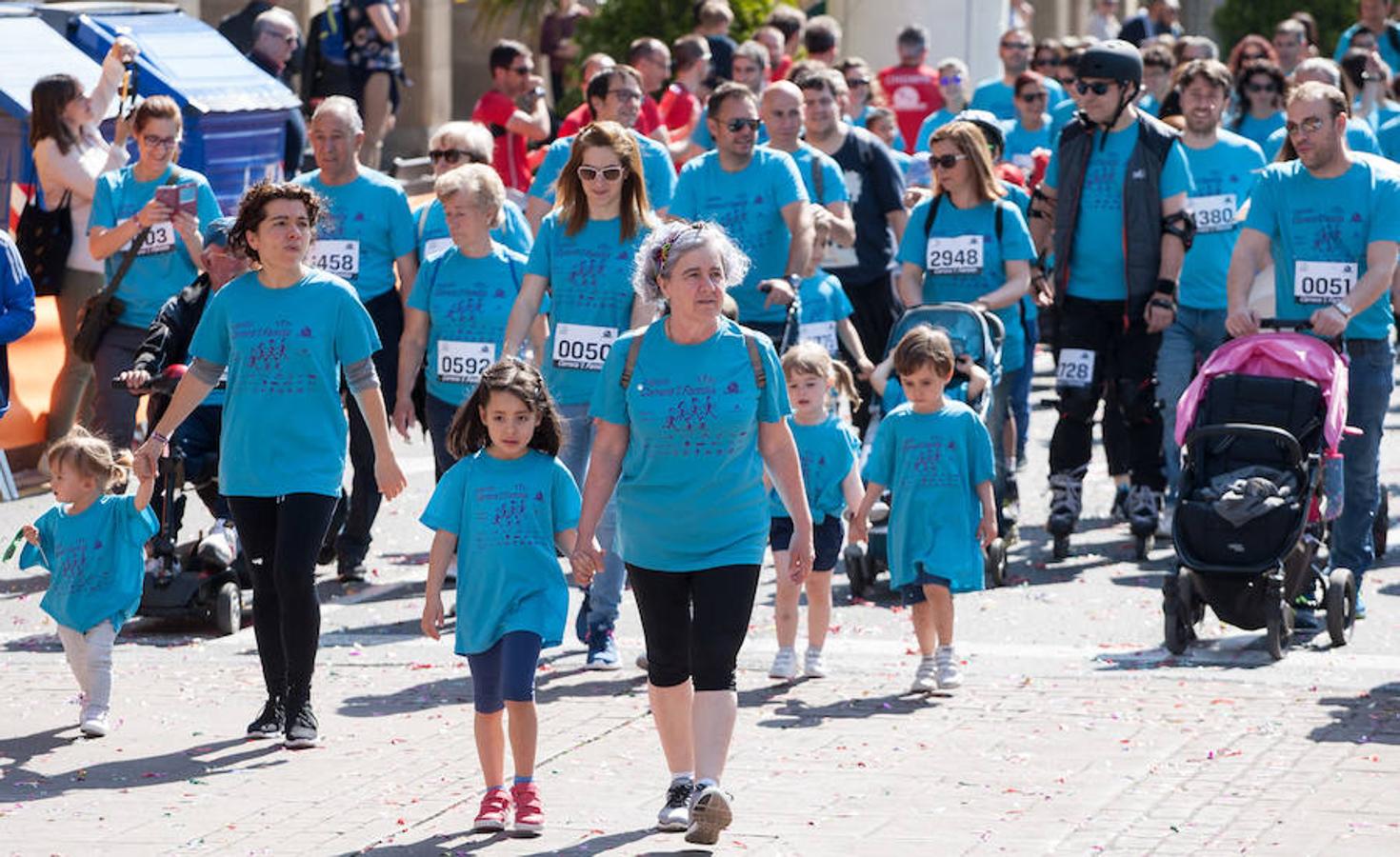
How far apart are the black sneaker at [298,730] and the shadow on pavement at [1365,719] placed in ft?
10.2

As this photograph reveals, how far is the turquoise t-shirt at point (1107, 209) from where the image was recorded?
12156 mm

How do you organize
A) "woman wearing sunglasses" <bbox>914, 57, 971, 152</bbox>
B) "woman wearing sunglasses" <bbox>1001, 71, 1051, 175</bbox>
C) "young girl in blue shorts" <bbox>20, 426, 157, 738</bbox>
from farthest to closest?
1. "woman wearing sunglasses" <bbox>914, 57, 971, 152</bbox>
2. "woman wearing sunglasses" <bbox>1001, 71, 1051, 175</bbox>
3. "young girl in blue shorts" <bbox>20, 426, 157, 738</bbox>

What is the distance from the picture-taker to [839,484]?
991 cm

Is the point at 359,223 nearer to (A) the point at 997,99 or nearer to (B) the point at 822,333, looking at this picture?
(B) the point at 822,333

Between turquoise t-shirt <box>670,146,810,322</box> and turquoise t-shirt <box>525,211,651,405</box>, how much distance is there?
142 centimetres

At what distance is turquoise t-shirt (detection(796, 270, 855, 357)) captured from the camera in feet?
39.2

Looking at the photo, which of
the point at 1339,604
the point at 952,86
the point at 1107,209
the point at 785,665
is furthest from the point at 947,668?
the point at 952,86

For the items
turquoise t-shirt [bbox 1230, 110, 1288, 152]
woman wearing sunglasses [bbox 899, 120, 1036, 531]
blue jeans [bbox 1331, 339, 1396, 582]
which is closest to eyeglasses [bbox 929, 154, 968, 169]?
woman wearing sunglasses [bbox 899, 120, 1036, 531]

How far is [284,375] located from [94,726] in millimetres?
1322

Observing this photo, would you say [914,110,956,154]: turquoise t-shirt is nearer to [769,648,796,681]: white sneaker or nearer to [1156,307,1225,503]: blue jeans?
[1156,307,1225,503]: blue jeans

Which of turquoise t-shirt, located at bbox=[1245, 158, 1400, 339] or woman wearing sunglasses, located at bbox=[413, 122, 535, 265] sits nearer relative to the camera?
turquoise t-shirt, located at bbox=[1245, 158, 1400, 339]

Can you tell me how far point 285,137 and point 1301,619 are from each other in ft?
26.0

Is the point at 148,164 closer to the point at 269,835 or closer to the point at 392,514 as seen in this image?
the point at 392,514

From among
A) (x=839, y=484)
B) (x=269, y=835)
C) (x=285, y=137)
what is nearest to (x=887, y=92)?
(x=285, y=137)
